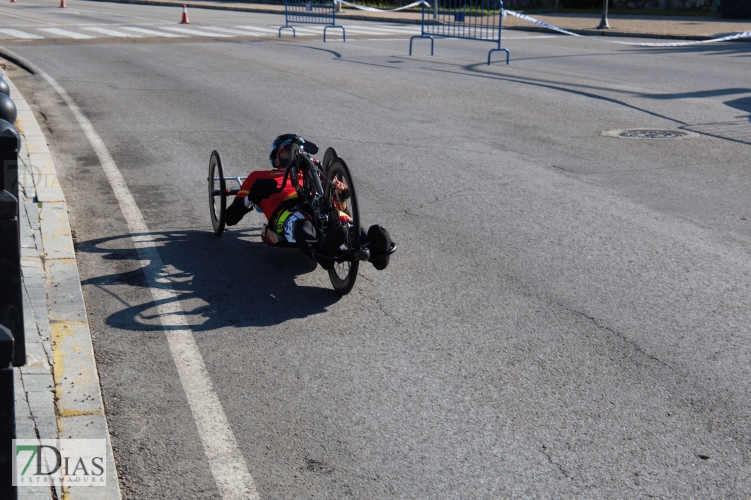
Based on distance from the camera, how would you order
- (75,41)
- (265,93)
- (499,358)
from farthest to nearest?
(75,41)
(265,93)
(499,358)

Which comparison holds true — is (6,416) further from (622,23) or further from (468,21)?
(622,23)

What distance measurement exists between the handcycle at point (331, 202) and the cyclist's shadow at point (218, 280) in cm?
24

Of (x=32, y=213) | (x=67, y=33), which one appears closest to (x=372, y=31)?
(x=67, y=33)

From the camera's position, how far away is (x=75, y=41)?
73.4 feet

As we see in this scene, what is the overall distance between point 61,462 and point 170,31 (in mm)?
24393

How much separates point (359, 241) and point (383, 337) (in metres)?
0.68

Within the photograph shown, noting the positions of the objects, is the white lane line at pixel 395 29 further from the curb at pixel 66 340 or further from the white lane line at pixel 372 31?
the curb at pixel 66 340

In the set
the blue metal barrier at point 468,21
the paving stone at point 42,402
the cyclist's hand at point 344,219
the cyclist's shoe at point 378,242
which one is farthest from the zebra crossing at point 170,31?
the paving stone at point 42,402

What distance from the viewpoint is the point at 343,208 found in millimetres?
5922

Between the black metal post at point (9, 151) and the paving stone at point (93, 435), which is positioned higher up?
the black metal post at point (9, 151)

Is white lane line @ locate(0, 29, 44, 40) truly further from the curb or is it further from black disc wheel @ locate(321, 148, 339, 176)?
black disc wheel @ locate(321, 148, 339, 176)

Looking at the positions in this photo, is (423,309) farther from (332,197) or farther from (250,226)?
(250,226)

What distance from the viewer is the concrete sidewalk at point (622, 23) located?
25109mm

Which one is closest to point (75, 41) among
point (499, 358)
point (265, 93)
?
point (265, 93)
